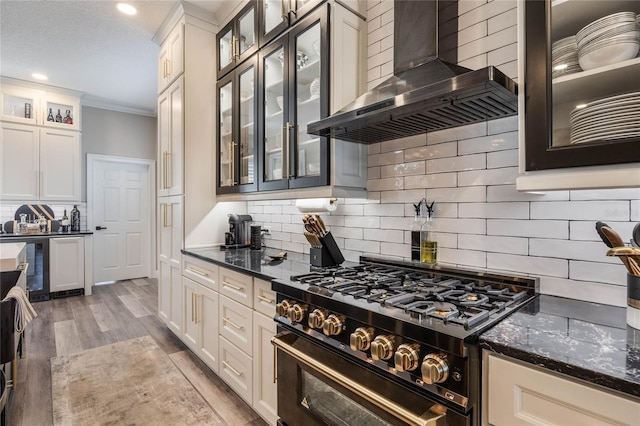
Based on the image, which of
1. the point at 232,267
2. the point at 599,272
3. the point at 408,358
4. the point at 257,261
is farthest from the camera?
the point at 257,261

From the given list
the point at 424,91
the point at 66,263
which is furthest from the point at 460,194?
the point at 66,263

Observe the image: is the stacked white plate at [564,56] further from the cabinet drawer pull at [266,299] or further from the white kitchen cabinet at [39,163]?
the white kitchen cabinet at [39,163]

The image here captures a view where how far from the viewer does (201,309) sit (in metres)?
2.53

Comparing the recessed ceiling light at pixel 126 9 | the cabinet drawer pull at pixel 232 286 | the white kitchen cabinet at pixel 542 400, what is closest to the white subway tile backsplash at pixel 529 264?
the white kitchen cabinet at pixel 542 400

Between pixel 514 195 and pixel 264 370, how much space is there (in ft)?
5.08

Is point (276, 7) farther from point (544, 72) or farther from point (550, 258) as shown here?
point (550, 258)

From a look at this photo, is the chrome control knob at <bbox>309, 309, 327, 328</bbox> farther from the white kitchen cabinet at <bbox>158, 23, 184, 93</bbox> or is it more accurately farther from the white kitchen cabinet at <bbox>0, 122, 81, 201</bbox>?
the white kitchen cabinet at <bbox>0, 122, 81, 201</bbox>

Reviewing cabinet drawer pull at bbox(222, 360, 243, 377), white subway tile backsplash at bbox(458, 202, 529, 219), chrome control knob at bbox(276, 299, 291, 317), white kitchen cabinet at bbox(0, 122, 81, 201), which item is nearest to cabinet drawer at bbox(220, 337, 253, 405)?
cabinet drawer pull at bbox(222, 360, 243, 377)

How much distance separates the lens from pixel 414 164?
181cm

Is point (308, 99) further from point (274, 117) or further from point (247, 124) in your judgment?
point (247, 124)

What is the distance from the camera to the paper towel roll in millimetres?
Result: 2115

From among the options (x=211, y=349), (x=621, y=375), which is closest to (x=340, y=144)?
(x=621, y=375)

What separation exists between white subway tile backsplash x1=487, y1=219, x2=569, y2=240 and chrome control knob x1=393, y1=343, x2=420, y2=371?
2.58 ft

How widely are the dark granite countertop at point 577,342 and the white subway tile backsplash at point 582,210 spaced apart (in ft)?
1.07
